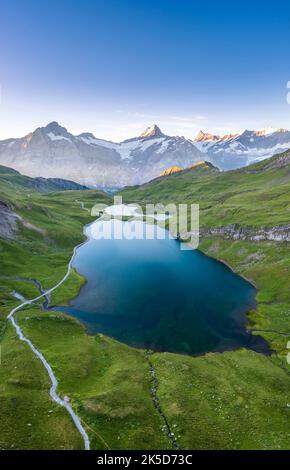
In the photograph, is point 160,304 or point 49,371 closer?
point 49,371

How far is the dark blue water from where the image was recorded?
75.4 metres

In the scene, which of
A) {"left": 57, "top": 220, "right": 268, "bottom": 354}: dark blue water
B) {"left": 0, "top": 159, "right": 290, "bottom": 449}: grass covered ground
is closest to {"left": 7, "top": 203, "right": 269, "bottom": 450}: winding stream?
{"left": 57, "top": 220, "right": 268, "bottom": 354}: dark blue water

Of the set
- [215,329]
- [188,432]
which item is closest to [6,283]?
[215,329]

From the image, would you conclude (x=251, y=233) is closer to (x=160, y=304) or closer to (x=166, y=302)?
(x=166, y=302)

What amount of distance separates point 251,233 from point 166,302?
251 ft

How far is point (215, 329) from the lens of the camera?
79.8m

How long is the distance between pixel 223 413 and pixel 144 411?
1273 cm

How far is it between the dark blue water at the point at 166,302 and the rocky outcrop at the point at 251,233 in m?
23.2

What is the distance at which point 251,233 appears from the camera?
15150 centimetres

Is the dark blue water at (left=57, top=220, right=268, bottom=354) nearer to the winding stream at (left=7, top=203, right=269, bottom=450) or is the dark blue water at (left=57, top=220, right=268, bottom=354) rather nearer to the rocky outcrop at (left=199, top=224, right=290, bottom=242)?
the winding stream at (left=7, top=203, right=269, bottom=450)

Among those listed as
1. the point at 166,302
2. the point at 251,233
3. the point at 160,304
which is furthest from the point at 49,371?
the point at 251,233

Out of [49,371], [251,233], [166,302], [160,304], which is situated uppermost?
[251,233]

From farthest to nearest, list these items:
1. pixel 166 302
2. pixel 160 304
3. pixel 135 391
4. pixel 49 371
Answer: pixel 166 302 < pixel 160 304 < pixel 49 371 < pixel 135 391

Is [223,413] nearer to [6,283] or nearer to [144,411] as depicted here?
[144,411]
